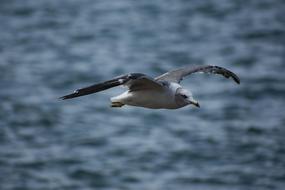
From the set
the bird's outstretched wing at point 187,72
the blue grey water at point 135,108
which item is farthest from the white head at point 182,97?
the blue grey water at point 135,108

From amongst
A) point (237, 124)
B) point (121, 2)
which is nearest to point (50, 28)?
point (121, 2)

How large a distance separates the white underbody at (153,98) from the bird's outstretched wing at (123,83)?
89mm

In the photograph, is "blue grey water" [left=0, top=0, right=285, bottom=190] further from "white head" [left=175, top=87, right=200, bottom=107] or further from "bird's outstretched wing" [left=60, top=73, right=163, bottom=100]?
"bird's outstretched wing" [left=60, top=73, right=163, bottom=100]

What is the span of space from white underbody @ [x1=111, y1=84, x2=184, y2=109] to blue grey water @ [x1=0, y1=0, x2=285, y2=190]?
24.9ft

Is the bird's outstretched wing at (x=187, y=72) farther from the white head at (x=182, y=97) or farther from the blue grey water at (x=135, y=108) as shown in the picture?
the blue grey water at (x=135, y=108)

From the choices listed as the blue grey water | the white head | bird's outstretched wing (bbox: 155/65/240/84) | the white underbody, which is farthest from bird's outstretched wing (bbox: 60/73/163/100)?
the blue grey water

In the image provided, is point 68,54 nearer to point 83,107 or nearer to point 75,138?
Result: point 83,107

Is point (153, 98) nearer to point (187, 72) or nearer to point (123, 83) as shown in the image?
point (123, 83)

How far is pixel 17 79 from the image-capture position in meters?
22.3

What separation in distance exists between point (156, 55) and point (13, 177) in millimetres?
7466

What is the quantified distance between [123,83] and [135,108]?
1174cm

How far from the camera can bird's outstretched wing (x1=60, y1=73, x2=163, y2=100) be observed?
363 inches

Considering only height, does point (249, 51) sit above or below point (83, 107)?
above

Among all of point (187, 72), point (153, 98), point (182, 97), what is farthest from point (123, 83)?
point (187, 72)
